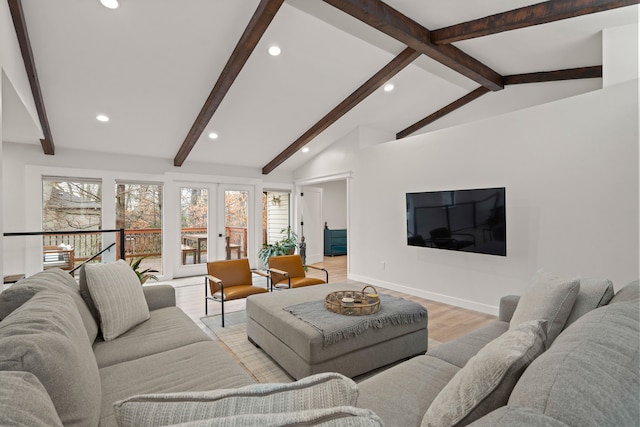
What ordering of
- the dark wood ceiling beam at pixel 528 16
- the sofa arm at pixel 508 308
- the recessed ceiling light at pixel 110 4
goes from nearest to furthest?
the sofa arm at pixel 508 308
the dark wood ceiling beam at pixel 528 16
the recessed ceiling light at pixel 110 4

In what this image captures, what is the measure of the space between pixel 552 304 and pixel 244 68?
3.85 metres

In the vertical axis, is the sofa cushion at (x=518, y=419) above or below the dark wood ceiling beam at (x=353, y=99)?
below

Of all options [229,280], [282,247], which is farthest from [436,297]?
[282,247]

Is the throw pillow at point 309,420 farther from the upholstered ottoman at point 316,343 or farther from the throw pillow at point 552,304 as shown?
the upholstered ottoman at point 316,343

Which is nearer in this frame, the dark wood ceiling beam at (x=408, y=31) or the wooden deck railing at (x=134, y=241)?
the dark wood ceiling beam at (x=408, y=31)

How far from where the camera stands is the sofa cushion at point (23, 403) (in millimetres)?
609

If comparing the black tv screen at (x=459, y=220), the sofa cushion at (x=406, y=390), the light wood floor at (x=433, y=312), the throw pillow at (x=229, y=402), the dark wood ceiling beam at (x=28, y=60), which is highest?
the dark wood ceiling beam at (x=28, y=60)

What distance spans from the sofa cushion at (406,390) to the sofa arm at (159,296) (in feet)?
6.36

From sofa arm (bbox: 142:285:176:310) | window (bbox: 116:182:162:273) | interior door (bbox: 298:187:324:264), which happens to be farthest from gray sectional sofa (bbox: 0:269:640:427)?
interior door (bbox: 298:187:324:264)

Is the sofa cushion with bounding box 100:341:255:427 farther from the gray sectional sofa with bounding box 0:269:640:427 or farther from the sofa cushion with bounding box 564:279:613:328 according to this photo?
the sofa cushion with bounding box 564:279:613:328

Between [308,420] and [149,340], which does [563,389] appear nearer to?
[308,420]

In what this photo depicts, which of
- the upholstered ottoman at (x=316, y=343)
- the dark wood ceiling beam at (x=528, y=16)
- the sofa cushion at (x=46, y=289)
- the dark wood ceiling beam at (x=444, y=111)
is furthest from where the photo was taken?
the dark wood ceiling beam at (x=444, y=111)

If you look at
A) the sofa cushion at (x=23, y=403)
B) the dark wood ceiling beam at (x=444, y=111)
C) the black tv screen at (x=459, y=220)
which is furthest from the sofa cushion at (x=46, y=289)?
the dark wood ceiling beam at (x=444, y=111)

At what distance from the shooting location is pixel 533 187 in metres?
3.53
